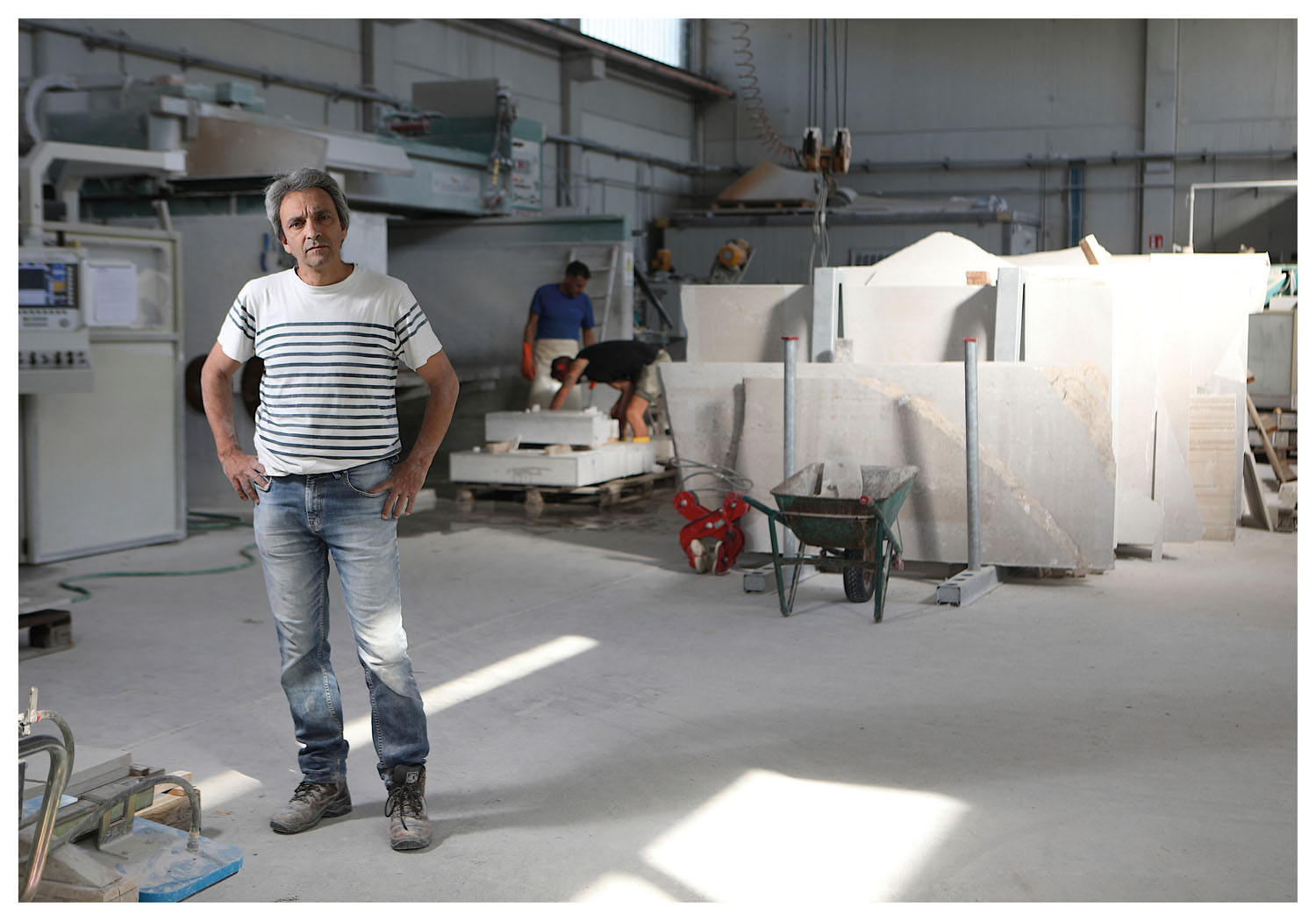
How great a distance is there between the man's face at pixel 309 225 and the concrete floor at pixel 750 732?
155cm

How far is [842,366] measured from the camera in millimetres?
6797

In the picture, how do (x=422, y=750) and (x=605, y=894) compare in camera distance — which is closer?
(x=605, y=894)

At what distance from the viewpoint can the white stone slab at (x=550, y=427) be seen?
9039 millimetres

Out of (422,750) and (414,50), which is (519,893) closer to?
(422,750)

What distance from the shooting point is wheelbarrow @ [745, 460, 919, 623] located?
579 centimetres

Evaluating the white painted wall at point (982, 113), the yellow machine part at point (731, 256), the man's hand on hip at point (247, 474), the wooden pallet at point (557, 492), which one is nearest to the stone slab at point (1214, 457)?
the wooden pallet at point (557, 492)

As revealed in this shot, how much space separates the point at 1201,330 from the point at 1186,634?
2575 mm

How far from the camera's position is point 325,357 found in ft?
10.3

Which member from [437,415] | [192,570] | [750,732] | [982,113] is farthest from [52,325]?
[982,113]

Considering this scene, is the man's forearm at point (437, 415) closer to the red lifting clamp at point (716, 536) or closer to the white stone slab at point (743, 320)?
the red lifting clamp at point (716, 536)

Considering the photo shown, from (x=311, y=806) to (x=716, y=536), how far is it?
3808 millimetres

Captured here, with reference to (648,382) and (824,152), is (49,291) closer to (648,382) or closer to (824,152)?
(648,382)

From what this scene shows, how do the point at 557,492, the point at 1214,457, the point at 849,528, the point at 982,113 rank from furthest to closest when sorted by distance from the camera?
the point at 982,113, the point at 557,492, the point at 1214,457, the point at 849,528
